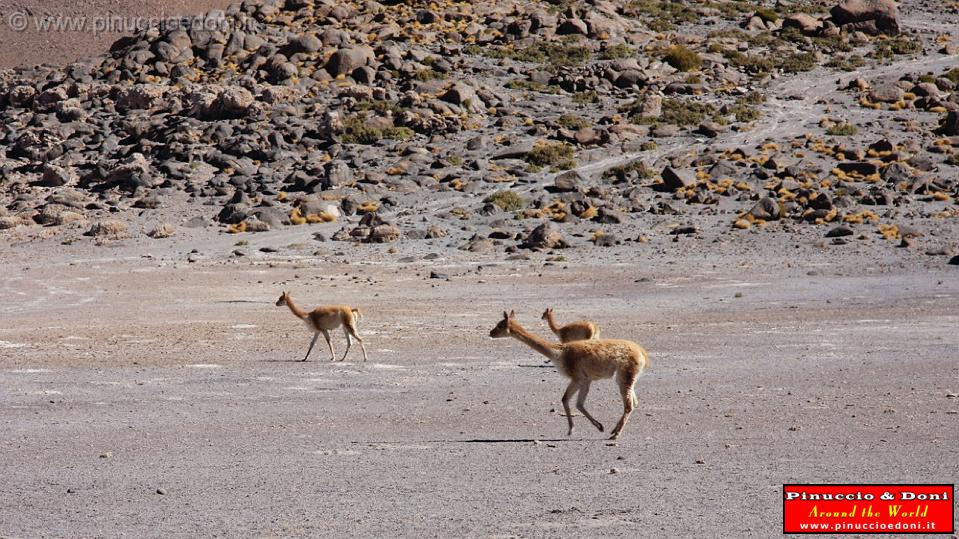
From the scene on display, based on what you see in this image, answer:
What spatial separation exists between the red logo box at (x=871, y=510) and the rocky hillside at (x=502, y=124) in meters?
25.1

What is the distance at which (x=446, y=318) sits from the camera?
68.3 ft

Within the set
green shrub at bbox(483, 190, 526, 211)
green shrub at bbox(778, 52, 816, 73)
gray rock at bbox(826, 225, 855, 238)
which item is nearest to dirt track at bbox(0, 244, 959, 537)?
gray rock at bbox(826, 225, 855, 238)

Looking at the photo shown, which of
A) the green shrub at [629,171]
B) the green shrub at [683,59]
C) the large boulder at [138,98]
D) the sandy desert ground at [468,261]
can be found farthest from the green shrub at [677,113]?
the large boulder at [138,98]

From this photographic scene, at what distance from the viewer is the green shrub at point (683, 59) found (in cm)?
6100

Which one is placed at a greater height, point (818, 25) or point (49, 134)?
point (818, 25)

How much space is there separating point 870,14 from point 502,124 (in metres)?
33.9

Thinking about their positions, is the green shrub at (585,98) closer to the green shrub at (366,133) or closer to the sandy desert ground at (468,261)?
the sandy desert ground at (468,261)

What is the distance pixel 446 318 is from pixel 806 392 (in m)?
9.11

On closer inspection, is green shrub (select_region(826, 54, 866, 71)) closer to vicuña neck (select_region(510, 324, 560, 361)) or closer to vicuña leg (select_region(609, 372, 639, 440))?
vicuña neck (select_region(510, 324, 560, 361))

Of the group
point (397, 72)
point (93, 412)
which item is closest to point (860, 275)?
point (93, 412)

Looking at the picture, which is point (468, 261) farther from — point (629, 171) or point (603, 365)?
point (603, 365)

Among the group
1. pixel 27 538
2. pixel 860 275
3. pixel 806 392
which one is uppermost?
pixel 27 538

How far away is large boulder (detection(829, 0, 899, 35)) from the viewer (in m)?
71.0

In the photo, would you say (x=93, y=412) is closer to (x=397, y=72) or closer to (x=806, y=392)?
(x=806, y=392)
